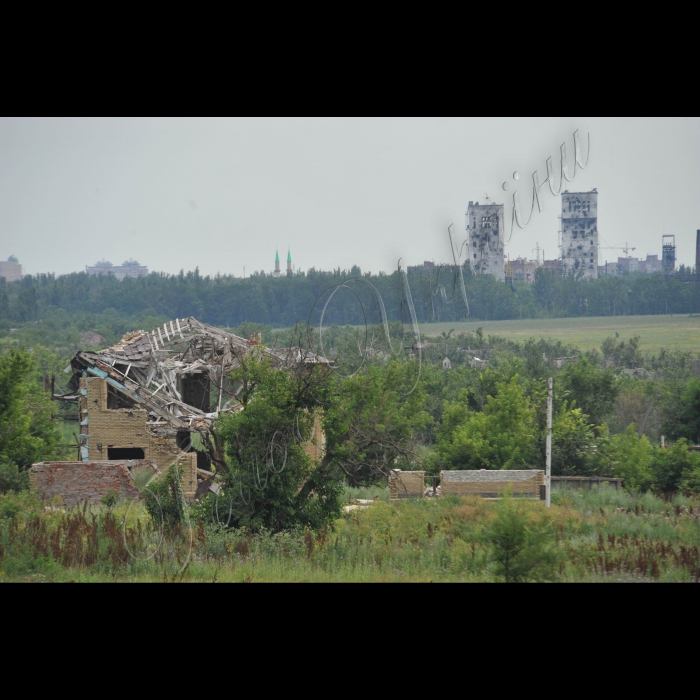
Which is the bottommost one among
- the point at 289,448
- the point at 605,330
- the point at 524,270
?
the point at 605,330

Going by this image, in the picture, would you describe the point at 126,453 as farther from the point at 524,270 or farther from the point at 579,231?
the point at 524,270

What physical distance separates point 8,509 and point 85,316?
1691 centimetres

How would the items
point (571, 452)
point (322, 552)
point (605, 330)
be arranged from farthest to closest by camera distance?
point (605, 330) < point (571, 452) < point (322, 552)

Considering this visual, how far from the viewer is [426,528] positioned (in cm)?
1234

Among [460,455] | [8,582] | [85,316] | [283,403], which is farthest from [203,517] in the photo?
[85,316]

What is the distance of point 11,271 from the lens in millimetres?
23828

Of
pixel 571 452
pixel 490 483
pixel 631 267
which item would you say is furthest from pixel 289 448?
pixel 631 267

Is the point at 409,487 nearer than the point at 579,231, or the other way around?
the point at 409,487

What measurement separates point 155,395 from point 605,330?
86.6 feet

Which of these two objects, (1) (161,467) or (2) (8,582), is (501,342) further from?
(2) (8,582)

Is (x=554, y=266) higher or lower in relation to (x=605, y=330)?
higher

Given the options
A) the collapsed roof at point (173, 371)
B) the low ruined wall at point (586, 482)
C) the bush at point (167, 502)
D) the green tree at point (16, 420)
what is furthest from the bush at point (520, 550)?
the green tree at point (16, 420)

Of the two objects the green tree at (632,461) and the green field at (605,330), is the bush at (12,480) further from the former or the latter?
the green field at (605,330)

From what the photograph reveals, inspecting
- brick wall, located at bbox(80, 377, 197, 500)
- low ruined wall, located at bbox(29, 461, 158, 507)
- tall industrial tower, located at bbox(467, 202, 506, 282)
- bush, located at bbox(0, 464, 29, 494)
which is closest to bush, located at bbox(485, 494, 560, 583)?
tall industrial tower, located at bbox(467, 202, 506, 282)
